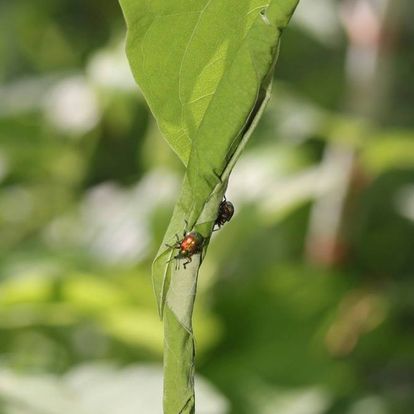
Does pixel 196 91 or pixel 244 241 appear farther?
pixel 244 241

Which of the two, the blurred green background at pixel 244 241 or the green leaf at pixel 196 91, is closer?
the green leaf at pixel 196 91

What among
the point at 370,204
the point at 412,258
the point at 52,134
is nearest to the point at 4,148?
the point at 52,134

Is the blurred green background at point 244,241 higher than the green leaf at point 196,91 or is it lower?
higher

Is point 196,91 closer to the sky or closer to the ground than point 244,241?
closer to the ground

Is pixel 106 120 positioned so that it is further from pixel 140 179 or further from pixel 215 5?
pixel 215 5
